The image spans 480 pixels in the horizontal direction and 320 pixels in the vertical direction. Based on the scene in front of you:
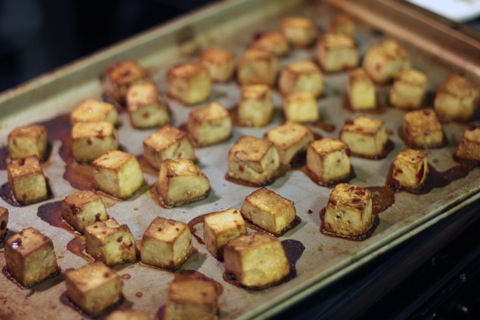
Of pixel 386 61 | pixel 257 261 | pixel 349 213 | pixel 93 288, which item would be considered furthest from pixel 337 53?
pixel 93 288

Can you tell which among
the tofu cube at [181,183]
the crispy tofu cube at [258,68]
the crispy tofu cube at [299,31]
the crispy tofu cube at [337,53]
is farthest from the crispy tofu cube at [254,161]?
the crispy tofu cube at [299,31]

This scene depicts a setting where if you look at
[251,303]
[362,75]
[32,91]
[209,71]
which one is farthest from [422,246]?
[32,91]

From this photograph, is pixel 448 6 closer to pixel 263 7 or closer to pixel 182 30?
pixel 263 7

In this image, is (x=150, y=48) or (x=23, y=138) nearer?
(x=23, y=138)

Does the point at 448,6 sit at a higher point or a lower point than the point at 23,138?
higher

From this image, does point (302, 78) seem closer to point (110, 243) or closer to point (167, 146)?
point (167, 146)

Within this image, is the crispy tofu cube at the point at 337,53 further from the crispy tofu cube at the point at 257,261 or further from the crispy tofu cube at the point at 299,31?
the crispy tofu cube at the point at 257,261
